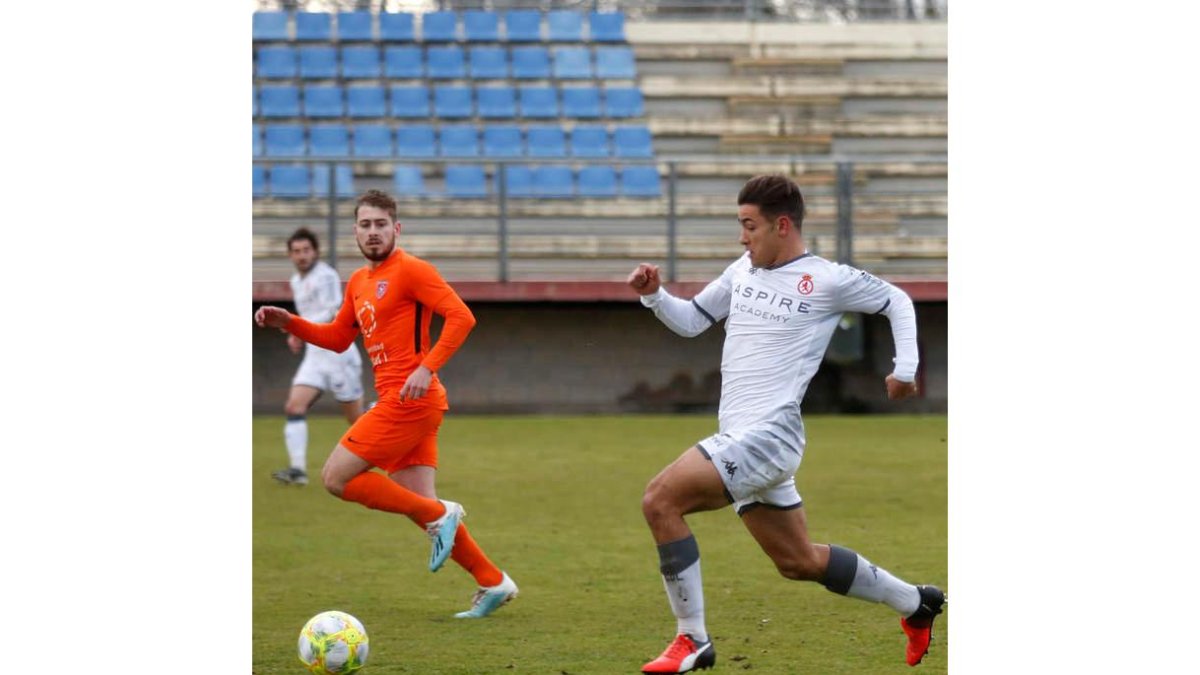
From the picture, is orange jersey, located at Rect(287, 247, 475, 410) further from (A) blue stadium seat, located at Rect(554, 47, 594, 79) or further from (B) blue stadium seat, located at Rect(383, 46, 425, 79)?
(A) blue stadium seat, located at Rect(554, 47, 594, 79)

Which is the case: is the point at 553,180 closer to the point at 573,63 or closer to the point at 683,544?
the point at 573,63

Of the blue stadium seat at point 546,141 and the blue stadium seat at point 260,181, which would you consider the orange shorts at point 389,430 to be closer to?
the blue stadium seat at point 260,181

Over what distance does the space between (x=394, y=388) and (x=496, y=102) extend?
15.1m

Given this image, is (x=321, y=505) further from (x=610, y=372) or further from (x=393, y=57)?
(x=393, y=57)

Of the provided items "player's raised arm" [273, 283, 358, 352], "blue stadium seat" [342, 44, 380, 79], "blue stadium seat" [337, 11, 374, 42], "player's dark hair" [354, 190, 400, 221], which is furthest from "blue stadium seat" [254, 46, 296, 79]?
"player's dark hair" [354, 190, 400, 221]

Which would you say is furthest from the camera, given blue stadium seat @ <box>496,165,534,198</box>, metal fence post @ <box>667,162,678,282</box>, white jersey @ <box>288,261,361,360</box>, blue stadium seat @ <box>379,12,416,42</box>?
blue stadium seat @ <box>379,12,416,42</box>

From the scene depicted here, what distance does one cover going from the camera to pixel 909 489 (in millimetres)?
11703

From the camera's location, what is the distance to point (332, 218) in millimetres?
17641

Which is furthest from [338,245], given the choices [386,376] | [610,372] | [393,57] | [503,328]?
[386,376]

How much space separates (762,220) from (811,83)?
16982 millimetres

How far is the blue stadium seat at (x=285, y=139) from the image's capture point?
21156 millimetres

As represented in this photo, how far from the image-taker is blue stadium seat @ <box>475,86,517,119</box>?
22.0 meters

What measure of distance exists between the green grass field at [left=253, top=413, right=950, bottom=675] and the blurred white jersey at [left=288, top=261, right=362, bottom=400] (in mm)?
790

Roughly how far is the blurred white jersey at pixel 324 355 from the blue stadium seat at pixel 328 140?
8884 millimetres
